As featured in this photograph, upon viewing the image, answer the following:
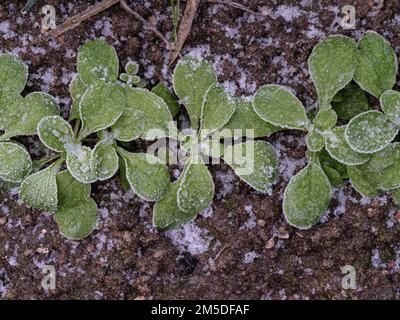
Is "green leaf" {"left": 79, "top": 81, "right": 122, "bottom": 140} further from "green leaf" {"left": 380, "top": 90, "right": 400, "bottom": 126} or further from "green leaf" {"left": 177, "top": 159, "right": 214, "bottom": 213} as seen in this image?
"green leaf" {"left": 380, "top": 90, "right": 400, "bottom": 126}

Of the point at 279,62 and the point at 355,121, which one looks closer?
the point at 355,121

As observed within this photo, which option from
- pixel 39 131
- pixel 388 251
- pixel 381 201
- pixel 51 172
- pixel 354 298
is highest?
pixel 39 131

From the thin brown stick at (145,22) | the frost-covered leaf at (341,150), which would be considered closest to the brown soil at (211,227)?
the thin brown stick at (145,22)

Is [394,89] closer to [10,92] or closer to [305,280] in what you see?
[305,280]

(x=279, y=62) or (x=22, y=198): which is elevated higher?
(x=279, y=62)

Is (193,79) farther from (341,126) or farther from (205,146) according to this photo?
(341,126)

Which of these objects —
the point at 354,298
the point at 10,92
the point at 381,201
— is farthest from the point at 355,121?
the point at 10,92
